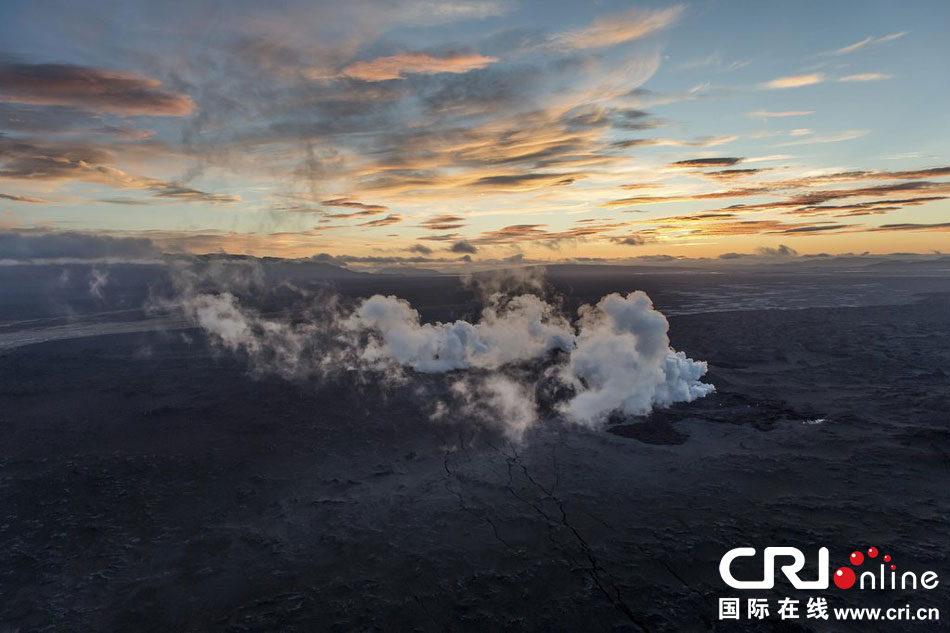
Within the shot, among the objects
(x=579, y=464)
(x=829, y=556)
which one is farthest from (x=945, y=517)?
(x=579, y=464)

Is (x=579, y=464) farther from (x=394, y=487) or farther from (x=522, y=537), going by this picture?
(x=394, y=487)

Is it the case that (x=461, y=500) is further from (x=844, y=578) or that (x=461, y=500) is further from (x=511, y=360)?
(x=511, y=360)

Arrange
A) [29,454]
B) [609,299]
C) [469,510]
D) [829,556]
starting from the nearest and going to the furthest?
[829,556]
[469,510]
[29,454]
[609,299]

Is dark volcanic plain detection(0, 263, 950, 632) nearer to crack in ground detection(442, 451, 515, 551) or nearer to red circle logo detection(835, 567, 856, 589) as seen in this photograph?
crack in ground detection(442, 451, 515, 551)

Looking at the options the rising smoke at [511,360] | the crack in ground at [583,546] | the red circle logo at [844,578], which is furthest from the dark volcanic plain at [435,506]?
the rising smoke at [511,360]

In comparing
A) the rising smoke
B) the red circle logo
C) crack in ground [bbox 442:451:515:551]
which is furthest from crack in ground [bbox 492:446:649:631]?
the red circle logo

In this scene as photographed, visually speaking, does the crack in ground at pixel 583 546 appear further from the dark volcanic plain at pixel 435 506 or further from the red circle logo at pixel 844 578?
the red circle logo at pixel 844 578
